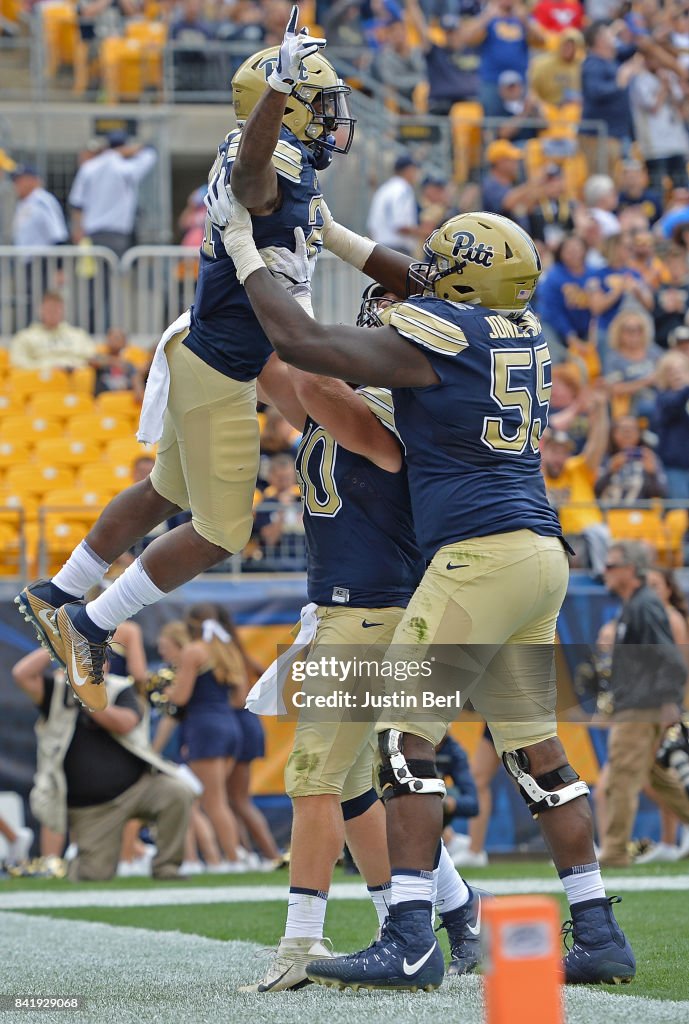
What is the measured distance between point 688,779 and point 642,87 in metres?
9.50

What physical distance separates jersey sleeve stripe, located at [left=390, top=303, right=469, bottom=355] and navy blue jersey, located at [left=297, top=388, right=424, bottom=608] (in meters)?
0.57

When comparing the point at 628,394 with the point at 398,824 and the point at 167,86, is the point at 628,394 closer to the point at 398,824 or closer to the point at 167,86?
the point at 167,86

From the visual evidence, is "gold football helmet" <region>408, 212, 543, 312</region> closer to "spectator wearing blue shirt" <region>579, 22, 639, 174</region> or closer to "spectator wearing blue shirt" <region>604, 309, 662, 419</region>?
"spectator wearing blue shirt" <region>604, 309, 662, 419</region>

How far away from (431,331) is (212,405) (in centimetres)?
115

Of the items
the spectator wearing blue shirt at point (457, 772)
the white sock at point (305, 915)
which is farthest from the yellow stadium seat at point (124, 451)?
the white sock at point (305, 915)

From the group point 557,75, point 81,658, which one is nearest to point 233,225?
point 81,658

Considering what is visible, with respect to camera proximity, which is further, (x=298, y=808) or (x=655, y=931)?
(x=655, y=931)

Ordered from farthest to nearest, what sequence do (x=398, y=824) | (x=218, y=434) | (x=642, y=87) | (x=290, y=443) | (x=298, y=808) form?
(x=642, y=87), (x=290, y=443), (x=218, y=434), (x=298, y=808), (x=398, y=824)

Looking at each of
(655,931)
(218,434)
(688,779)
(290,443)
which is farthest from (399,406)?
(290,443)

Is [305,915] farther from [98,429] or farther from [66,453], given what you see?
[98,429]

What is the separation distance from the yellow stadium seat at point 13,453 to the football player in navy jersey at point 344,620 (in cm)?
820

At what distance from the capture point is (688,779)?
9664 mm

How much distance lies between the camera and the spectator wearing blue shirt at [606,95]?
56.4 ft

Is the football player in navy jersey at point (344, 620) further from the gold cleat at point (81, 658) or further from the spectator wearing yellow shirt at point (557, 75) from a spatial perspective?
the spectator wearing yellow shirt at point (557, 75)
